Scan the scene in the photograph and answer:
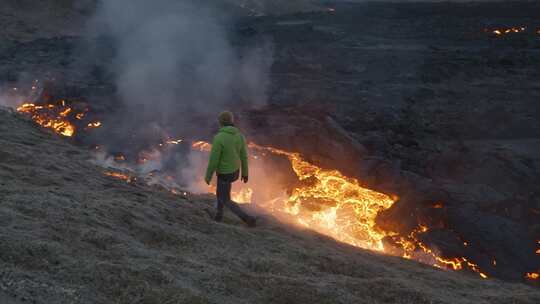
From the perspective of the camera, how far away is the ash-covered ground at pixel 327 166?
12.9 ft

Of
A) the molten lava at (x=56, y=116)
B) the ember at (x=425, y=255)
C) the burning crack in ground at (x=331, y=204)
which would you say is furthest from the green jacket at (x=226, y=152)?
the molten lava at (x=56, y=116)

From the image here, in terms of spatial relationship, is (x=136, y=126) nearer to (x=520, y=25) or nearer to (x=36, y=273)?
(x=36, y=273)

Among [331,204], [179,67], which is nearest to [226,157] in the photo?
[331,204]

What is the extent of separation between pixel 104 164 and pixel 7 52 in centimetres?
1089

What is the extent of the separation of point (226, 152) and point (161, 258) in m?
1.86

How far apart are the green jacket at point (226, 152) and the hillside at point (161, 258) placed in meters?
0.67

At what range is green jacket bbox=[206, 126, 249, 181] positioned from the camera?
574 cm

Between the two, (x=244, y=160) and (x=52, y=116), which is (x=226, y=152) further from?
(x=52, y=116)

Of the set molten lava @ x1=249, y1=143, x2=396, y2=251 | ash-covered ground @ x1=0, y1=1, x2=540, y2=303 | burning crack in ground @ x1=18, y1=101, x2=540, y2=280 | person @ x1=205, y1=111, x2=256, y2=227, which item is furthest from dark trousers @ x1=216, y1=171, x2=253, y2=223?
molten lava @ x1=249, y1=143, x2=396, y2=251

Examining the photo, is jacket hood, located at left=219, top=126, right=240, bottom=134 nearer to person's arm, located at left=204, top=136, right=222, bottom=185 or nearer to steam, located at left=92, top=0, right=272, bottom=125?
person's arm, located at left=204, top=136, right=222, bottom=185

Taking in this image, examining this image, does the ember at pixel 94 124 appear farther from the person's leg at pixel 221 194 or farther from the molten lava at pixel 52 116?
the person's leg at pixel 221 194

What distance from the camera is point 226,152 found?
5.80m

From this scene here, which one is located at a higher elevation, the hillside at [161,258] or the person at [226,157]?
the person at [226,157]

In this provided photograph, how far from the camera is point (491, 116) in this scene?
11.7 m
